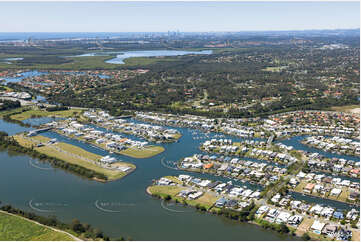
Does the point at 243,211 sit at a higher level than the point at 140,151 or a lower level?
lower

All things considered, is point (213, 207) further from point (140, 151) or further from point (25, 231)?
point (140, 151)

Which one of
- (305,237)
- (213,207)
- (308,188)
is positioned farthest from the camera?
(308,188)

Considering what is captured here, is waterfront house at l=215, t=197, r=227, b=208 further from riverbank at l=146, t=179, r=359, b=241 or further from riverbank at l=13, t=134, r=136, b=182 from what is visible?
riverbank at l=13, t=134, r=136, b=182

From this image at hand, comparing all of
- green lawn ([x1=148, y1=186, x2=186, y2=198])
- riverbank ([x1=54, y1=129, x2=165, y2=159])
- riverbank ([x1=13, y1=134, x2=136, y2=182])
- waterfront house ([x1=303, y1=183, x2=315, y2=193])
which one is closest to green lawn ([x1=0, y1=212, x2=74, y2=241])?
riverbank ([x1=13, y1=134, x2=136, y2=182])

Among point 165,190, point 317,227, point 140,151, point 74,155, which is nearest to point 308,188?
point 317,227

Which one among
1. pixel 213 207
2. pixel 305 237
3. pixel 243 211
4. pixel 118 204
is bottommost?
pixel 118 204

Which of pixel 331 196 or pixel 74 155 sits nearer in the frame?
pixel 331 196
